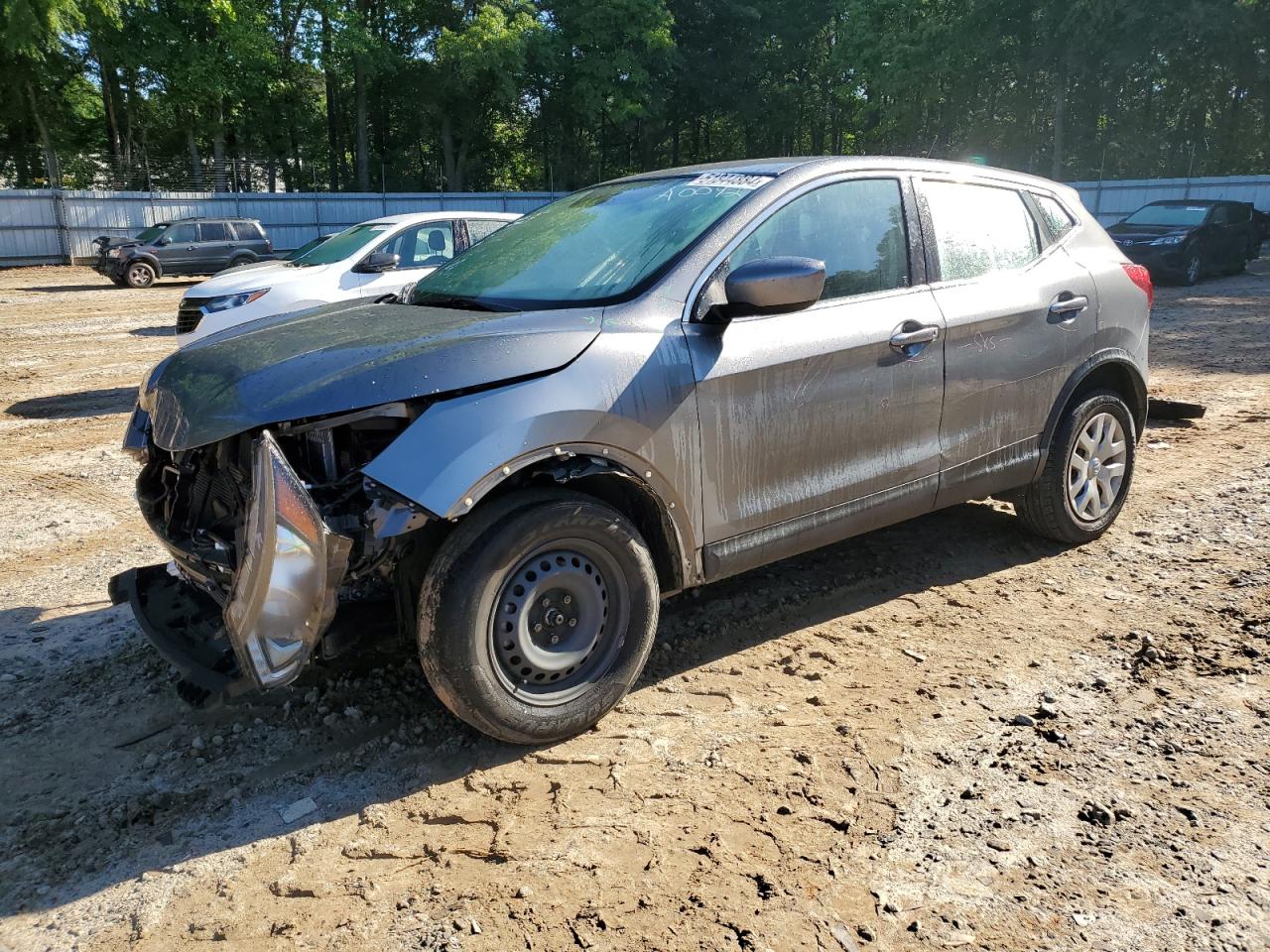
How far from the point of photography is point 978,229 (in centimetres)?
451

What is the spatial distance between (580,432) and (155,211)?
30.8m

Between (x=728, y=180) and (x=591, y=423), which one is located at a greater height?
Answer: (x=728, y=180)

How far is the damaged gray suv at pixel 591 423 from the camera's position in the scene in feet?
9.70

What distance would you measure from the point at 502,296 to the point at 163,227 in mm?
22015

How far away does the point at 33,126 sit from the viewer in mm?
35625

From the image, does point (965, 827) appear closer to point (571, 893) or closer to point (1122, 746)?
point (1122, 746)

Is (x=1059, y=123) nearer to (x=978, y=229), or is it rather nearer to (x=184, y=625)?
(x=978, y=229)

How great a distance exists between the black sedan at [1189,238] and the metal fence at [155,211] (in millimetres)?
15618

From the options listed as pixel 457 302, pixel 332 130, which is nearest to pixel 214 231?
pixel 332 130

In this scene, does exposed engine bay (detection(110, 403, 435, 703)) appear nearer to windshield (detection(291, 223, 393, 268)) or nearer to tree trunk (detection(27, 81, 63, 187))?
windshield (detection(291, 223, 393, 268))

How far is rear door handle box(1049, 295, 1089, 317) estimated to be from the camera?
4.63 meters

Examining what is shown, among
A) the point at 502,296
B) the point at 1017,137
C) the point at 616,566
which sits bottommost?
the point at 616,566

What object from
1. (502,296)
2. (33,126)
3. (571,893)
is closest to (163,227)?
(33,126)

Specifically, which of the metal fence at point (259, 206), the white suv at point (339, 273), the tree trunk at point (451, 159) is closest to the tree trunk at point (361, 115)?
the tree trunk at point (451, 159)
